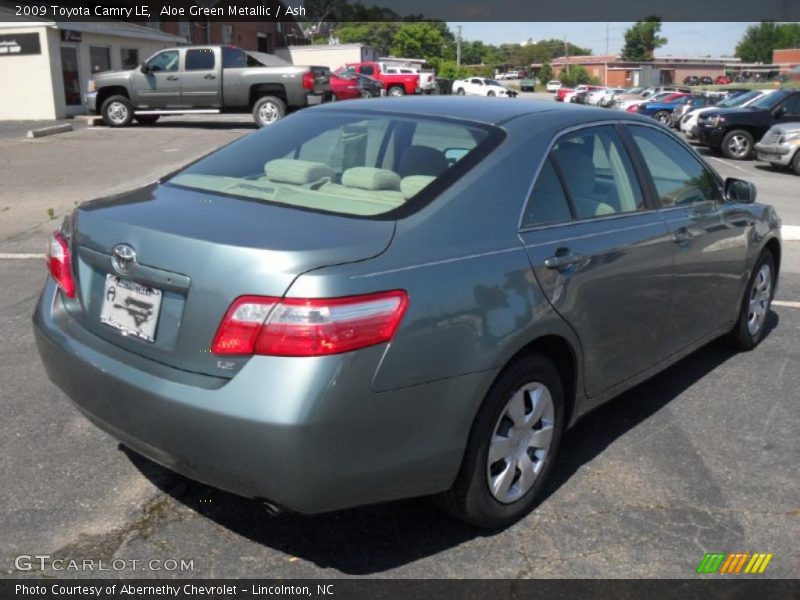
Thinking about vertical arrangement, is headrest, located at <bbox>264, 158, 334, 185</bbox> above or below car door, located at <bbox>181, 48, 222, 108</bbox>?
below

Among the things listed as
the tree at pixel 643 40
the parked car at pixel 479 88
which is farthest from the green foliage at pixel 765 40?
the parked car at pixel 479 88

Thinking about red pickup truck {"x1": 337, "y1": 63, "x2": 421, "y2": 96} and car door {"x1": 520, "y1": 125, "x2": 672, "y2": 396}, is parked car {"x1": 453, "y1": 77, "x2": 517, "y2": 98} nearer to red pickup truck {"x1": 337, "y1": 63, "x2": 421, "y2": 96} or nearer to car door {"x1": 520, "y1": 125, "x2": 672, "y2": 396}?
red pickup truck {"x1": 337, "y1": 63, "x2": 421, "y2": 96}

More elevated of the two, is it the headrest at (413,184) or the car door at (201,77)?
the car door at (201,77)

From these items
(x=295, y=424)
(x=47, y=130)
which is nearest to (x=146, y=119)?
(x=47, y=130)

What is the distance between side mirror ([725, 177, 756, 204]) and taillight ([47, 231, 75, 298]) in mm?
3667

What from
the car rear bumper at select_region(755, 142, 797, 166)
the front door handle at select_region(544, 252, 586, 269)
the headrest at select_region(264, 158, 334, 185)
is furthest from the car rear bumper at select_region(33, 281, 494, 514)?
the car rear bumper at select_region(755, 142, 797, 166)

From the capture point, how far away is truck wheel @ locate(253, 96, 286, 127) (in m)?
21.1

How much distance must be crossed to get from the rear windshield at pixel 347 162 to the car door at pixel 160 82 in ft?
61.3

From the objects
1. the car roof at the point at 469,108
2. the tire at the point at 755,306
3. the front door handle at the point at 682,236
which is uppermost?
the car roof at the point at 469,108

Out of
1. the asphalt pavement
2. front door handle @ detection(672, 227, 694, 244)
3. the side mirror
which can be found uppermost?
the side mirror

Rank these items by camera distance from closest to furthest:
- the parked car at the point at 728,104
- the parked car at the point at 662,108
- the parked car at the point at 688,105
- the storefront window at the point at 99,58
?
the parked car at the point at 728,104
the storefront window at the point at 99,58
the parked car at the point at 688,105
the parked car at the point at 662,108

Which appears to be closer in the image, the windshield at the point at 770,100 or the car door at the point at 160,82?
the windshield at the point at 770,100

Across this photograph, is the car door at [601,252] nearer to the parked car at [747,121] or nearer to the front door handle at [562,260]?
the front door handle at [562,260]

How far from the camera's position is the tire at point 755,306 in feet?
17.5
